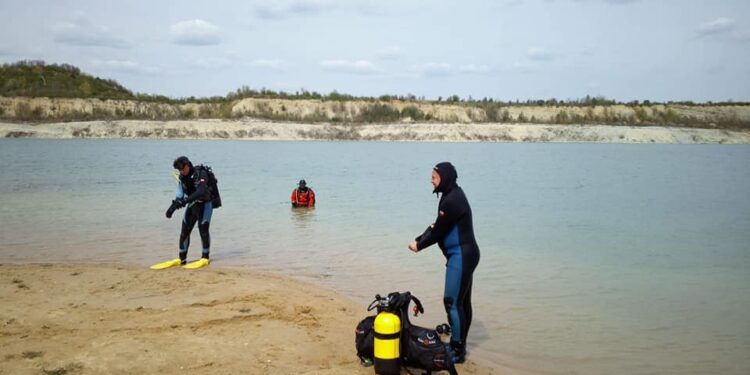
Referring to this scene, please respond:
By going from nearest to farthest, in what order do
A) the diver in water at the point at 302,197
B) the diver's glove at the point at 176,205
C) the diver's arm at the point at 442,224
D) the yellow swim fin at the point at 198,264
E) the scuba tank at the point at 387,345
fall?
1. the scuba tank at the point at 387,345
2. the diver's arm at the point at 442,224
3. the diver's glove at the point at 176,205
4. the yellow swim fin at the point at 198,264
5. the diver in water at the point at 302,197

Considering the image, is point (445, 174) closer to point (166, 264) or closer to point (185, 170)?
point (185, 170)

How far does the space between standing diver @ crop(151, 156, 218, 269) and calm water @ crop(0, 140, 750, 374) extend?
767 millimetres

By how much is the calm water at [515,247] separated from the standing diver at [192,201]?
2.52 feet

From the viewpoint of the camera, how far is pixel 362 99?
8044cm

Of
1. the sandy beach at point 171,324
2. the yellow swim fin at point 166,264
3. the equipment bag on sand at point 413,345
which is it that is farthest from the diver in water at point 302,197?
the equipment bag on sand at point 413,345

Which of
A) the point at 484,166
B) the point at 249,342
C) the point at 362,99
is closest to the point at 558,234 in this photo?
the point at 249,342

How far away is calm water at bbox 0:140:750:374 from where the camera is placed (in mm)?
7098

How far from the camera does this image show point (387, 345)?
18.0ft

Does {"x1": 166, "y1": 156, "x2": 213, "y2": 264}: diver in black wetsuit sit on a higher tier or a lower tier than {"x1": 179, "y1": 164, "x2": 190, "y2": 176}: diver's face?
lower

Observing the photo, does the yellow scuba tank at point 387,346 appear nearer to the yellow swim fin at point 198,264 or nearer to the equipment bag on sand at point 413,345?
the equipment bag on sand at point 413,345

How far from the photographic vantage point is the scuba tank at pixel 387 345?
5480 mm

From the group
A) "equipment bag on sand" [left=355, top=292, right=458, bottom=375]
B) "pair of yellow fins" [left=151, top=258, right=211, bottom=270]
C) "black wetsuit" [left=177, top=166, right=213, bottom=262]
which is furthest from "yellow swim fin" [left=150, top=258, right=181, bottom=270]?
"equipment bag on sand" [left=355, top=292, right=458, bottom=375]

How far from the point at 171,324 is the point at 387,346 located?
8.64ft

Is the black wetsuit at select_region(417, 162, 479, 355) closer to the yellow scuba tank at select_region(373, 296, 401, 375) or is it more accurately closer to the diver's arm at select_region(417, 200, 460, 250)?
the diver's arm at select_region(417, 200, 460, 250)
